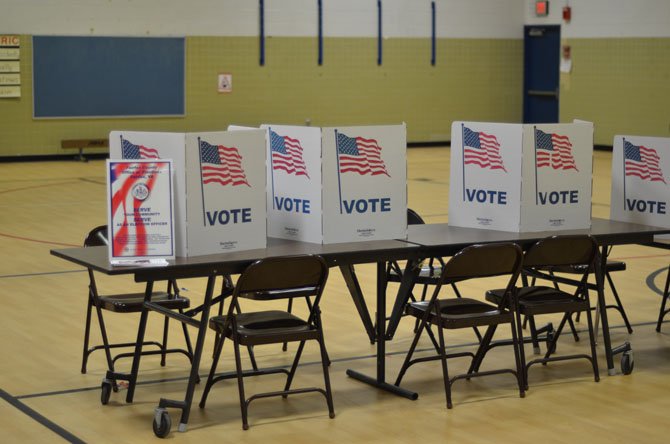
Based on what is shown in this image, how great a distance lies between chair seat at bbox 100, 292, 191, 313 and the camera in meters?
5.86

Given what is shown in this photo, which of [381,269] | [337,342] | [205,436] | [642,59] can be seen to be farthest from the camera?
[642,59]

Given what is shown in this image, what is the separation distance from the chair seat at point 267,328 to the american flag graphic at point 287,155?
770 millimetres

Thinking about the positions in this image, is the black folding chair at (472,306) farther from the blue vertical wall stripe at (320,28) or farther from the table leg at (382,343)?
the blue vertical wall stripe at (320,28)

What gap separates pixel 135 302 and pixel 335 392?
114 cm

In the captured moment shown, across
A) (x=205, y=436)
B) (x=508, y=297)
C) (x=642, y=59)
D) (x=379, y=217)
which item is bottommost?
(x=205, y=436)

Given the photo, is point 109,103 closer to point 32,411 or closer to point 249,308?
point 249,308

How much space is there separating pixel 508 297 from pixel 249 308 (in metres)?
2.56

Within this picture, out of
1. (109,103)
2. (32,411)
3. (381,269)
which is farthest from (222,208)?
(109,103)

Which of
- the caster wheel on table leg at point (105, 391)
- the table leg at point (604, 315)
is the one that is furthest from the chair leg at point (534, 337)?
the caster wheel on table leg at point (105, 391)

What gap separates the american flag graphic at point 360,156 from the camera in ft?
19.0

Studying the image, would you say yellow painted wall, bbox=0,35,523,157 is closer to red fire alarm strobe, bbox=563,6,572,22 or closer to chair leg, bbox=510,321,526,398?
red fire alarm strobe, bbox=563,6,572,22

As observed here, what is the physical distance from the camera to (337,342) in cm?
685

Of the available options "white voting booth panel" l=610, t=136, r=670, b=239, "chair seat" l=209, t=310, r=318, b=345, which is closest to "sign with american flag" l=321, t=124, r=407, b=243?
"chair seat" l=209, t=310, r=318, b=345

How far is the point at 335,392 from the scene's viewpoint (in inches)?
229
